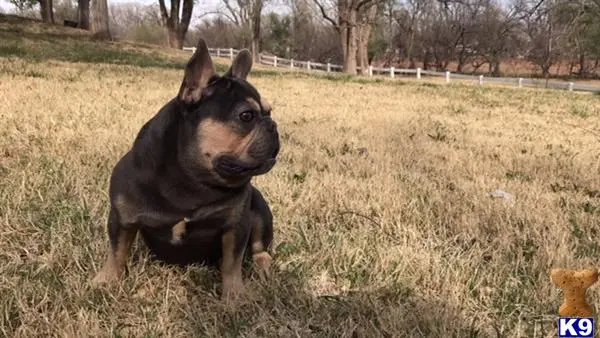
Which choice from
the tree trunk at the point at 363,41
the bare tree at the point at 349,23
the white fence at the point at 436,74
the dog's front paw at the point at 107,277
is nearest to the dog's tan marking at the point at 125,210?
the dog's front paw at the point at 107,277

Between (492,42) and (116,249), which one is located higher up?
(492,42)

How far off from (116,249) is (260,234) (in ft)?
2.43

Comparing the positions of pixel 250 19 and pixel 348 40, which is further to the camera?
pixel 250 19

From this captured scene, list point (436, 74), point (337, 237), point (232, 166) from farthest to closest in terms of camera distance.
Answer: point (436, 74), point (337, 237), point (232, 166)

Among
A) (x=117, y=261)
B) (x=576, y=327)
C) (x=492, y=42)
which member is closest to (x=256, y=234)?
(x=117, y=261)

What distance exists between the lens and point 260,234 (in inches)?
116

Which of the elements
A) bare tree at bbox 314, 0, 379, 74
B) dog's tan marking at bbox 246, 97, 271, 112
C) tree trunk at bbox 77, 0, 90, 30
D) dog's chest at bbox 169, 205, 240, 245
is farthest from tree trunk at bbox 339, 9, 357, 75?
dog's chest at bbox 169, 205, 240, 245

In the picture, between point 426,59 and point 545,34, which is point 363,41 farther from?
point 426,59

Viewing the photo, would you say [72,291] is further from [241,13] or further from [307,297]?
[241,13]

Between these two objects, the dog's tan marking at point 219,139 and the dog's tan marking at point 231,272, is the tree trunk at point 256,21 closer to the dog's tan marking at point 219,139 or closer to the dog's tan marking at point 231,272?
the dog's tan marking at point 231,272

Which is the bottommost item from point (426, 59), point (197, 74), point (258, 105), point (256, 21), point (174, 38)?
point (258, 105)

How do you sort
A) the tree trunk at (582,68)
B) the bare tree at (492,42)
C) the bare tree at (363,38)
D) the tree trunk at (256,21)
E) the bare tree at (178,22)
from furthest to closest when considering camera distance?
the bare tree at (492,42), the tree trunk at (582,68), the tree trunk at (256,21), the bare tree at (363,38), the bare tree at (178,22)

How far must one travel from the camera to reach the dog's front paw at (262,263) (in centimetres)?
283

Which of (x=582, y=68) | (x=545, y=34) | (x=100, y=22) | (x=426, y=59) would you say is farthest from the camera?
(x=426, y=59)
